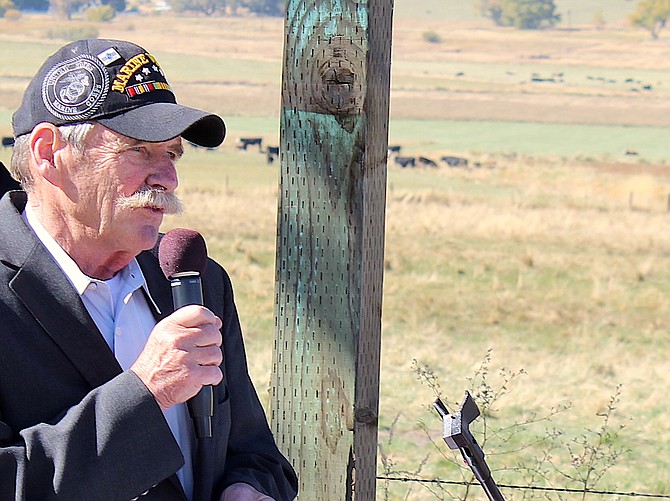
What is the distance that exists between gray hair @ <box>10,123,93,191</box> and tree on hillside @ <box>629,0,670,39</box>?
109m

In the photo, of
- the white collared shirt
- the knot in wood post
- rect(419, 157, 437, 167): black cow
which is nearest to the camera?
the white collared shirt

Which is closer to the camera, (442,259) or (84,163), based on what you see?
(84,163)

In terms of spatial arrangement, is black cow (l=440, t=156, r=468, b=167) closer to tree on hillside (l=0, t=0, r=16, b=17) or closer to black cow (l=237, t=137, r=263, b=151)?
black cow (l=237, t=137, r=263, b=151)

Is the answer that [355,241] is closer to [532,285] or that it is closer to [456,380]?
[456,380]

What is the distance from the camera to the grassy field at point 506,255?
26.9 feet

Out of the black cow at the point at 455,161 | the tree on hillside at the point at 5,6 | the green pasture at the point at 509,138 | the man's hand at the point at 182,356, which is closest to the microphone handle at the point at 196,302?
the man's hand at the point at 182,356

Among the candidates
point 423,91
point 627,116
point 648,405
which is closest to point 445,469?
point 648,405

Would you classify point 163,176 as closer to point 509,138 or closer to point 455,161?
point 455,161

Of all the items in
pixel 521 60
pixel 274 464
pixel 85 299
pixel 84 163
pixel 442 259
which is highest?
pixel 84 163

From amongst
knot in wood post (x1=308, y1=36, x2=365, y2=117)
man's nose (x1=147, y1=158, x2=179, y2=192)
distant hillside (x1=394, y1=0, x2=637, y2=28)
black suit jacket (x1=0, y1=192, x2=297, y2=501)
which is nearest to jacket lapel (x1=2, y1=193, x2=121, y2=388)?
black suit jacket (x1=0, y1=192, x2=297, y2=501)

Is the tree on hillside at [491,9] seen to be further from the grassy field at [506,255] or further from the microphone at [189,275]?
the microphone at [189,275]

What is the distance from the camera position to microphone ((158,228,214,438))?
2.04 metres

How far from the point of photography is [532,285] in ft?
54.5

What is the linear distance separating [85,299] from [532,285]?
48.8 ft
